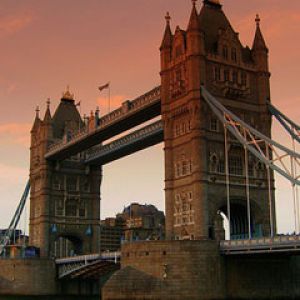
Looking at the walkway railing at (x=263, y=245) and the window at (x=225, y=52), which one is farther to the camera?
the window at (x=225, y=52)

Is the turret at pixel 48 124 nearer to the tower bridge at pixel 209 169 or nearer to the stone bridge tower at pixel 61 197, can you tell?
the stone bridge tower at pixel 61 197

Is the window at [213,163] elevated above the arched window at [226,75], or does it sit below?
below

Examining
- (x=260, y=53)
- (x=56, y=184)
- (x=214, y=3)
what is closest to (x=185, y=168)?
(x=260, y=53)

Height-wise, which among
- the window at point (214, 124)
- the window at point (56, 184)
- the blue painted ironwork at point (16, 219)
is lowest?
the blue painted ironwork at point (16, 219)

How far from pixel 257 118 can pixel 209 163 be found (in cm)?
994

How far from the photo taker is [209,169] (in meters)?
72.6

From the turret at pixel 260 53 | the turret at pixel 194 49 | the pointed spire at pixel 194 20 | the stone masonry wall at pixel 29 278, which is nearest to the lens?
the turret at pixel 194 49

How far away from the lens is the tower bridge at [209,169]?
64250 mm

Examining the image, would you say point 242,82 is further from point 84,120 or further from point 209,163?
point 84,120

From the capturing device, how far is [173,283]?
6369 cm

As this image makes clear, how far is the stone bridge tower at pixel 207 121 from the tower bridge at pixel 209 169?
0.12 metres

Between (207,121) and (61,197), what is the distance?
4354 centimetres

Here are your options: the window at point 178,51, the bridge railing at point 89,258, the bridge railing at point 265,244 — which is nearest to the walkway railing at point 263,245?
the bridge railing at point 265,244

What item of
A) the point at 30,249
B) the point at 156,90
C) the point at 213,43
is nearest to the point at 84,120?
the point at 30,249
